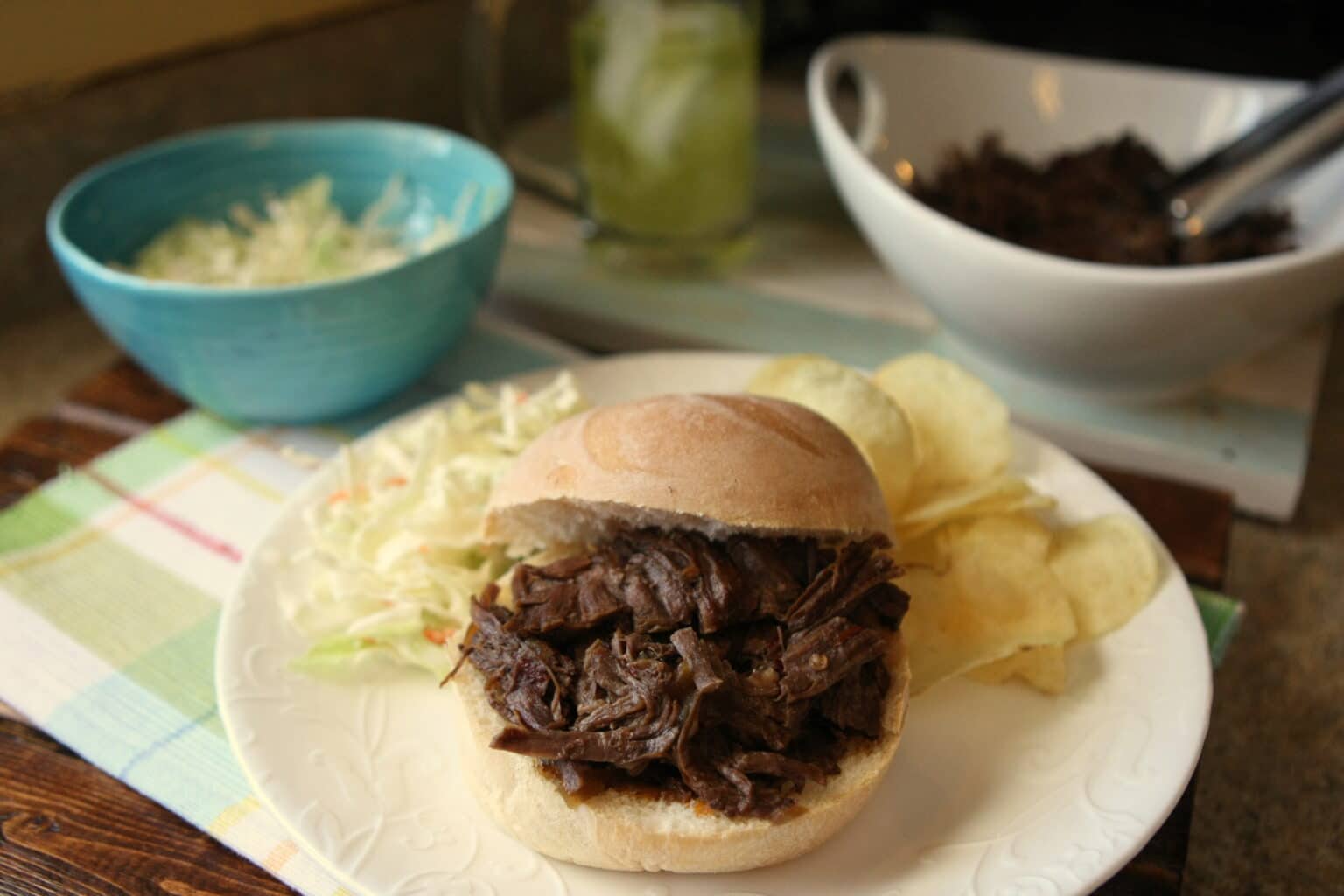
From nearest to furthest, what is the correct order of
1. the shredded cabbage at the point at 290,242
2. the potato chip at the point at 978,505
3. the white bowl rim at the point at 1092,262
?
the potato chip at the point at 978,505, the white bowl rim at the point at 1092,262, the shredded cabbage at the point at 290,242

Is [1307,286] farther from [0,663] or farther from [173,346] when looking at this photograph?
[0,663]

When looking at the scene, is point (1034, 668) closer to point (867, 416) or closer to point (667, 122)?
point (867, 416)

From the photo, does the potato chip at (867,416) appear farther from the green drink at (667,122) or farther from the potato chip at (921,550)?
the green drink at (667,122)

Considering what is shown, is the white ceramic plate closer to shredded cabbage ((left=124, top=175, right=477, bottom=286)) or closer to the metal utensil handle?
shredded cabbage ((left=124, top=175, right=477, bottom=286))

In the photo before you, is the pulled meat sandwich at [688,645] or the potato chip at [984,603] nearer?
the pulled meat sandwich at [688,645]

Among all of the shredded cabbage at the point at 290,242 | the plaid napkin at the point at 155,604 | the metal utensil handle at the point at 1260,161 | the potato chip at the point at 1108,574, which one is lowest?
the plaid napkin at the point at 155,604

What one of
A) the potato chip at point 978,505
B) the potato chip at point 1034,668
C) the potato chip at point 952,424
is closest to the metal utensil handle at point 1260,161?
the potato chip at point 952,424
